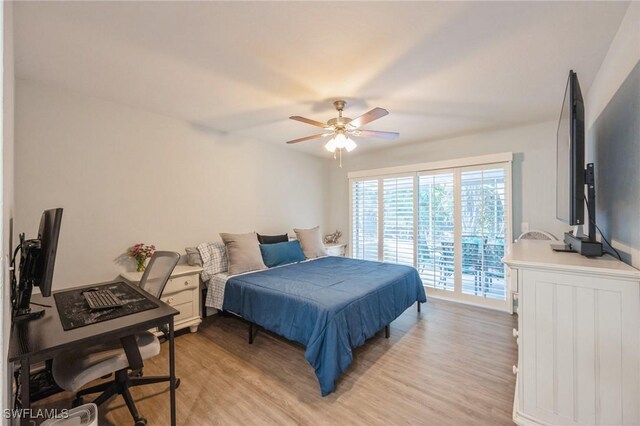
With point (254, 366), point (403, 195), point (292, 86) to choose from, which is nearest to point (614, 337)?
point (254, 366)

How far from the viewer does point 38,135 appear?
2352 millimetres

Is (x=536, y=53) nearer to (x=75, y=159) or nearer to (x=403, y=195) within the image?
(x=403, y=195)

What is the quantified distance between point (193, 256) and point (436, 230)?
3341mm

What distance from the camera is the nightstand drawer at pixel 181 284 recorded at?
9.03 feet

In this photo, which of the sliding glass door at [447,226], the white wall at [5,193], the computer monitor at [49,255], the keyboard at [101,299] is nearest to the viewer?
the white wall at [5,193]

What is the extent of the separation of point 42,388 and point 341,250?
3989 mm

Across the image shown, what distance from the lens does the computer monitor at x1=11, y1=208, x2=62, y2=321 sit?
131 cm

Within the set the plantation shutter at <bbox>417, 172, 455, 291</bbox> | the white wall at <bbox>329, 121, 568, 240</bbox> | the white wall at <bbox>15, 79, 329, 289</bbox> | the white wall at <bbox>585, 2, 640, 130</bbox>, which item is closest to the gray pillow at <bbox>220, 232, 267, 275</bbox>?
the white wall at <bbox>15, 79, 329, 289</bbox>

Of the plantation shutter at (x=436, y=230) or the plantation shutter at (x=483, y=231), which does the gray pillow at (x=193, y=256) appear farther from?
the plantation shutter at (x=483, y=231)

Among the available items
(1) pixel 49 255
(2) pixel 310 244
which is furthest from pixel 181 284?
(2) pixel 310 244

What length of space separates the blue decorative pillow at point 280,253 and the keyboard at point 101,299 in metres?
1.74

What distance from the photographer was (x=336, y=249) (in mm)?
4957

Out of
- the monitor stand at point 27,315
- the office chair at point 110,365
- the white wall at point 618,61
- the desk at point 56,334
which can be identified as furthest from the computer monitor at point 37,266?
the white wall at point 618,61

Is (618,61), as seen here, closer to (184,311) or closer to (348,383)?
(348,383)
